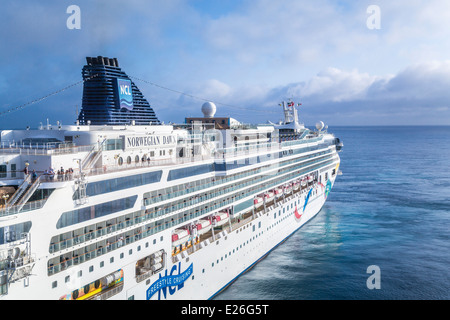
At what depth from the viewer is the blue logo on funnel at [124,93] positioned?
122ft

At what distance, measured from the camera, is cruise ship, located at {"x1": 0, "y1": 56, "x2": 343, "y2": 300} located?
50.2ft

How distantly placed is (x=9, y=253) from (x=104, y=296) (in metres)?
5.06

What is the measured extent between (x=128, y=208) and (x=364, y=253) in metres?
24.6

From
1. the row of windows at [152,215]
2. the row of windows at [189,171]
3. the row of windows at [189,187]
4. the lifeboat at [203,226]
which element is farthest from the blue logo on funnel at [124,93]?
the lifeboat at [203,226]

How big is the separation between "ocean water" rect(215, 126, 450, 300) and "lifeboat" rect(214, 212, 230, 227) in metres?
4.92

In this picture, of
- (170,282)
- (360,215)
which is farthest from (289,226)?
(170,282)

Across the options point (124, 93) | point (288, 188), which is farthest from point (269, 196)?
point (124, 93)

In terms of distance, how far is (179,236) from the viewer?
75.3 ft

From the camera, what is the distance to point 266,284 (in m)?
28.4

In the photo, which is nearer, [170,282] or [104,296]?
[104,296]

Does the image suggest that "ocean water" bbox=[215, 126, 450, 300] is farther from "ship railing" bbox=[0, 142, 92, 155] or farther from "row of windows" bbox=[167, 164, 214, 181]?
"ship railing" bbox=[0, 142, 92, 155]

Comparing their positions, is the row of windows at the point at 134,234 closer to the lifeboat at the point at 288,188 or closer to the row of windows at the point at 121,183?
the row of windows at the point at 121,183

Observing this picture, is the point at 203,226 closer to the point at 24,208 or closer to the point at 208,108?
the point at 24,208

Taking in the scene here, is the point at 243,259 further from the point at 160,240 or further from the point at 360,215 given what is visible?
the point at 360,215
